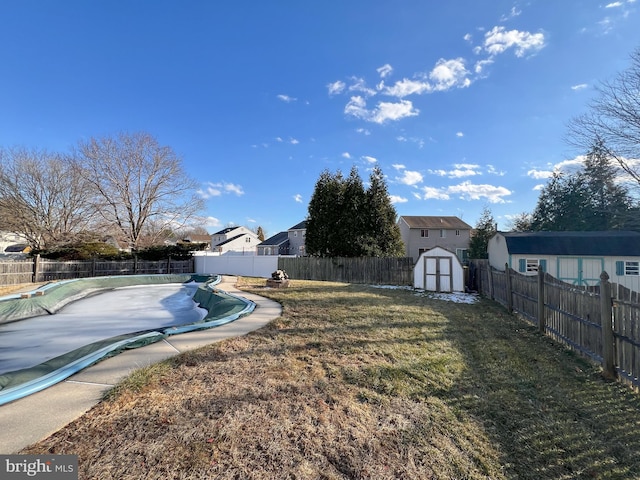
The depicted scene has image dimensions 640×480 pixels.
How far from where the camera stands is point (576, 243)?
13.8m

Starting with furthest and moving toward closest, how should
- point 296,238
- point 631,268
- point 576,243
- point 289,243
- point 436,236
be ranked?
point 289,243 < point 296,238 < point 436,236 < point 576,243 < point 631,268

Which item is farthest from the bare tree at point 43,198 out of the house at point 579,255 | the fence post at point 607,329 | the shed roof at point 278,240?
the house at point 579,255

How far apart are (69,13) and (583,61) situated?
14.9 meters

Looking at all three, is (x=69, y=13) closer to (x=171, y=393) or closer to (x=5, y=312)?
(x=5, y=312)

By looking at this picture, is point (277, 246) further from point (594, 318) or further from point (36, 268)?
point (594, 318)

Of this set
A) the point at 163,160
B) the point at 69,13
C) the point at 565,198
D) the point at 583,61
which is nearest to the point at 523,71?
the point at 583,61

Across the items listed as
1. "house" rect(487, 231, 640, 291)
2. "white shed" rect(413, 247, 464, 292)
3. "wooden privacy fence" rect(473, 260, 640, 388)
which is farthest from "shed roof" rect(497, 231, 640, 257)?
"wooden privacy fence" rect(473, 260, 640, 388)

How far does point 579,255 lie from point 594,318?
12.8 meters

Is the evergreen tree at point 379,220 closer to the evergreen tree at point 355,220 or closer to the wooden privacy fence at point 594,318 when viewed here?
the evergreen tree at point 355,220

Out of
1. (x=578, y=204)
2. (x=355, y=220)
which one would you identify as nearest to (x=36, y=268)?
(x=355, y=220)

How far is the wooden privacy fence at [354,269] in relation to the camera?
14.2 meters

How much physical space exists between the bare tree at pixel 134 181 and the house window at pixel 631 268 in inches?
1042

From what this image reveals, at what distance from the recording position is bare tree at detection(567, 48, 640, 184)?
9.83 metres

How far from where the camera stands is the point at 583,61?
8.67m
